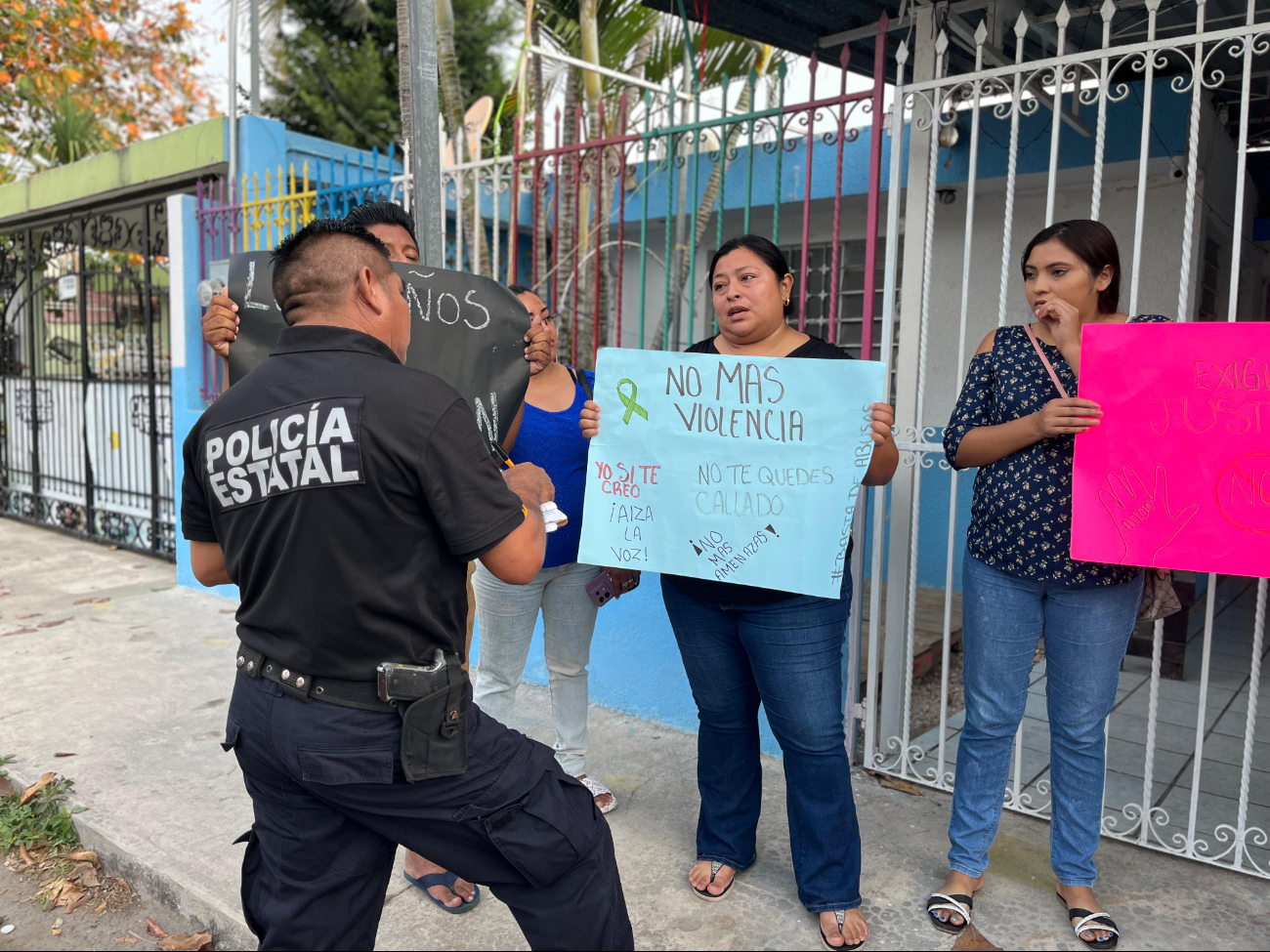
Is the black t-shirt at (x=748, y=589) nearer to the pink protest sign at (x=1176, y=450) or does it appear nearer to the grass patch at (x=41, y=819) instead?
the pink protest sign at (x=1176, y=450)

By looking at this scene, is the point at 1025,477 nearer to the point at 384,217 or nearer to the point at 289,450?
the point at 289,450

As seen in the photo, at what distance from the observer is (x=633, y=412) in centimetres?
292

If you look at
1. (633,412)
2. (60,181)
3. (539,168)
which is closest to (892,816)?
(633,412)

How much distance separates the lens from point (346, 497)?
5.69 ft

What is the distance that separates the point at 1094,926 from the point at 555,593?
190 cm

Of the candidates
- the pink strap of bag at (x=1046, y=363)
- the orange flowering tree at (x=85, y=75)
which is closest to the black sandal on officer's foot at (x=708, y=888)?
the pink strap of bag at (x=1046, y=363)

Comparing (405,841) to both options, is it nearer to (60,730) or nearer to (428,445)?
(428,445)

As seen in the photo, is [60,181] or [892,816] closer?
[892,816]

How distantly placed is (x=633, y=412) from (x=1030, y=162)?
13.0 ft

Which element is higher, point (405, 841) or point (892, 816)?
point (405, 841)

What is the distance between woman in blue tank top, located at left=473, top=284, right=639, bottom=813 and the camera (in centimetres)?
312

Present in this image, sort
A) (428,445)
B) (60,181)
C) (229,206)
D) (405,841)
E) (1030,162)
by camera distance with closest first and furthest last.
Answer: (428,445) → (405,841) → (1030,162) → (229,206) → (60,181)

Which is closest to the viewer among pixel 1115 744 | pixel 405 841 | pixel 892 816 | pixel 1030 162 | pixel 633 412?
pixel 405 841

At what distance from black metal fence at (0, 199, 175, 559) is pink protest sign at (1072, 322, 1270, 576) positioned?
281 inches
